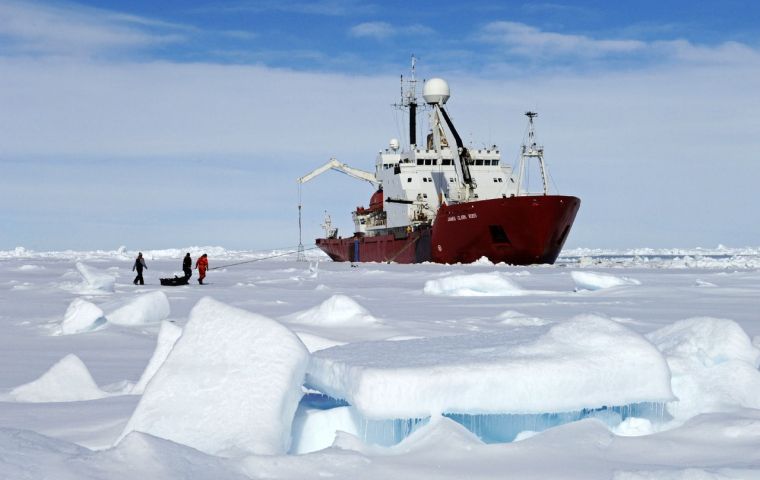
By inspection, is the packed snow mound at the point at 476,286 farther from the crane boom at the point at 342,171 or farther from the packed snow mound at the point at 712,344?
the crane boom at the point at 342,171

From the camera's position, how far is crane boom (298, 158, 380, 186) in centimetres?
4981

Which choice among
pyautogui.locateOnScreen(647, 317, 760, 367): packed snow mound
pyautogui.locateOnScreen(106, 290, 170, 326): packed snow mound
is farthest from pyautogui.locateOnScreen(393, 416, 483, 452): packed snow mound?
pyautogui.locateOnScreen(106, 290, 170, 326): packed snow mound

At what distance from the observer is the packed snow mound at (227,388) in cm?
332

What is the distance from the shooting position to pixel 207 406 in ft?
11.4

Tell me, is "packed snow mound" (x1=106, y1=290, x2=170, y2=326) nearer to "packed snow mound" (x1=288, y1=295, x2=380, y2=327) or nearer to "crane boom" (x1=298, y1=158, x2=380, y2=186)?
"packed snow mound" (x1=288, y1=295, x2=380, y2=327)

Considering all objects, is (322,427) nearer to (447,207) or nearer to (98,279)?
(98,279)

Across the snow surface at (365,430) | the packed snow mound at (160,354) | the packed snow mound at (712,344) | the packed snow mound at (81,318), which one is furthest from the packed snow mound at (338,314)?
the packed snow mound at (712,344)

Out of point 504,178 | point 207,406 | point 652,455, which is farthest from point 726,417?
point 504,178

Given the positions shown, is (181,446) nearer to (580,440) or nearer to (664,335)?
(580,440)

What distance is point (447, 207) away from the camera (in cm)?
3253

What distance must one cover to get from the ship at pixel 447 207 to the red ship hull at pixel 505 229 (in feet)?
0.12

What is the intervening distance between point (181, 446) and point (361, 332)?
540 centimetres

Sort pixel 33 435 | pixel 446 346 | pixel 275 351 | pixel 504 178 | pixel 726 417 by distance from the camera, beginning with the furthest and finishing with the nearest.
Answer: pixel 504 178 < pixel 446 346 < pixel 726 417 < pixel 275 351 < pixel 33 435

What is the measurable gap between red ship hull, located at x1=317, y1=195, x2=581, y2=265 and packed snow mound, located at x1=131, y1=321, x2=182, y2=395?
24.7 m
